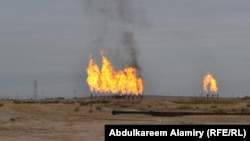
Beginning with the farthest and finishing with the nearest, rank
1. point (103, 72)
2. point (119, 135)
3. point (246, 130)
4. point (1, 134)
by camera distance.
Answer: point (103, 72), point (1, 134), point (246, 130), point (119, 135)

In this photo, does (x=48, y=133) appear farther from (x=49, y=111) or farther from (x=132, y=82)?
(x=132, y=82)

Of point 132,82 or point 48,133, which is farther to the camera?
point 132,82

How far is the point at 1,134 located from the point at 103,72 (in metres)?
105

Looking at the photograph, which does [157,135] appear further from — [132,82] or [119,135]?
[132,82]

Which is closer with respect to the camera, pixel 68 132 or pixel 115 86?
pixel 68 132

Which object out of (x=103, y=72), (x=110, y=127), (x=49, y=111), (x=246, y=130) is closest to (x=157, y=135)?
(x=110, y=127)

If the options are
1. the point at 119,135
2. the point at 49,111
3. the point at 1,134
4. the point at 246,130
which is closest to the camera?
the point at 119,135

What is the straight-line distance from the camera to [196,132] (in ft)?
60.5

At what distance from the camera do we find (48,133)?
3325cm

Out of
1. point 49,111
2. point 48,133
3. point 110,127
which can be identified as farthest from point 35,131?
point 49,111

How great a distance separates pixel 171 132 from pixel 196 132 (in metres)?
0.92

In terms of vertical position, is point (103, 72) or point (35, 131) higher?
point (103, 72)

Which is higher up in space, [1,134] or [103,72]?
[103,72]

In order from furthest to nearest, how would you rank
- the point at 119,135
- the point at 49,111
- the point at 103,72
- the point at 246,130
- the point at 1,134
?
the point at 103,72 < the point at 49,111 < the point at 1,134 < the point at 246,130 < the point at 119,135
